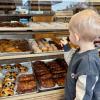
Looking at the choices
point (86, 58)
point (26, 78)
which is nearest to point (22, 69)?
point (26, 78)

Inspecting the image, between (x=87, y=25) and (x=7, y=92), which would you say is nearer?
(x=87, y=25)

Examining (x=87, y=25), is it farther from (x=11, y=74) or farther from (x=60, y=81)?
(x=11, y=74)

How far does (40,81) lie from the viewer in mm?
1734

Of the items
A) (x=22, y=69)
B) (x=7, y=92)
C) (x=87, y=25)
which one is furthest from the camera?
(x=22, y=69)

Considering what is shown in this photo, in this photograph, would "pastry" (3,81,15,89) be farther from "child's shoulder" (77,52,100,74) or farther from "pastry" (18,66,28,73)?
"child's shoulder" (77,52,100,74)

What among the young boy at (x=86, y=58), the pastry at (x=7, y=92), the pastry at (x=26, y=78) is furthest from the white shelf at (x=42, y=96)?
the young boy at (x=86, y=58)

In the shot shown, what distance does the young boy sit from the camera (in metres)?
1.24

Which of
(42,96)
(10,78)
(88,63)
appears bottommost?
(42,96)

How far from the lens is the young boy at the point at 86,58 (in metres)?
1.24

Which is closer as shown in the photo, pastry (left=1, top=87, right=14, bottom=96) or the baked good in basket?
pastry (left=1, top=87, right=14, bottom=96)

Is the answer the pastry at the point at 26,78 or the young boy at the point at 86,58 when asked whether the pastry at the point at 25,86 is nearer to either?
the pastry at the point at 26,78

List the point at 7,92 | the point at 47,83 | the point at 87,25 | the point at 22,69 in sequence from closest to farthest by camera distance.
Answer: the point at 87,25 → the point at 7,92 → the point at 47,83 → the point at 22,69

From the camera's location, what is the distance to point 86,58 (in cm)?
130

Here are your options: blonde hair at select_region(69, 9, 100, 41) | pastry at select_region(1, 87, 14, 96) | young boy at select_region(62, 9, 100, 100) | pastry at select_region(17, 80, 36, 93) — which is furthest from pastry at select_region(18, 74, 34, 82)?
blonde hair at select_region(69, 9, 100, 41)
